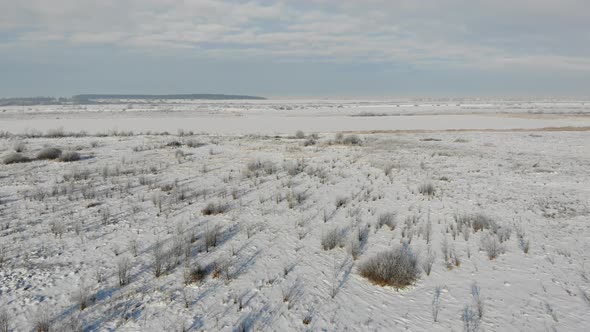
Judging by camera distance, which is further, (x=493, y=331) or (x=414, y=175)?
(x=414, y=175)

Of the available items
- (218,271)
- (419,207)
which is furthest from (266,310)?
(419,207)

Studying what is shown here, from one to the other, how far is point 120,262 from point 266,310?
8.85 ft

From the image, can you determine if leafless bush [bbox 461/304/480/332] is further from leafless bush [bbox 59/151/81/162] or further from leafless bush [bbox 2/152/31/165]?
leafless bush [bbox 2/152/31/165]

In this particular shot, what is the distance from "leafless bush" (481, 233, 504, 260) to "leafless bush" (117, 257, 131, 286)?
6.28 m

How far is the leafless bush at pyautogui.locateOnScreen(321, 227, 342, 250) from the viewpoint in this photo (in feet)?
23.4

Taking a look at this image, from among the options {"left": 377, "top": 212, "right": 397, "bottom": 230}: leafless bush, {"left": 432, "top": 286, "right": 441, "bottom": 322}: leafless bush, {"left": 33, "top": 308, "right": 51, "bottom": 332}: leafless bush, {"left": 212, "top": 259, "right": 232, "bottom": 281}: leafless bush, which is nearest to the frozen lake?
{"left": 377, "top": 212, "right": 397, "bottom": 230}: leafless bush

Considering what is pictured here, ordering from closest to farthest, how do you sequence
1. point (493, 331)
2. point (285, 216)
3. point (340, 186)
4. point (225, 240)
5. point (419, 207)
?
point (493, 331), point (225, 240), point (285, 216), point (419, 207), point (340, 186)

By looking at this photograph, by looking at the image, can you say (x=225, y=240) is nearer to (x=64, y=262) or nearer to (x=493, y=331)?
(x=64, y=262)

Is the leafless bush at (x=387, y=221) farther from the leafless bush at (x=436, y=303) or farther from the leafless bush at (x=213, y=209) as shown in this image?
the leafless bush at (x=213, y=209)

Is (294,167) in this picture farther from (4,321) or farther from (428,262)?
(4,321)

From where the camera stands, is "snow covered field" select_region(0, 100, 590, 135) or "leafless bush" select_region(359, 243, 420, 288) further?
"snow covered field" select_region(0, 100, 590, 135)

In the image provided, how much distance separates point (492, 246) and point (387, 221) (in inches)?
91.1

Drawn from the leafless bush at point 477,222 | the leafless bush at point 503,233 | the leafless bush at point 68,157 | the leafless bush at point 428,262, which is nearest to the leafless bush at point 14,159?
the leafless bush at point 68,157

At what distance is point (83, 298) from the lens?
4.90 metres
